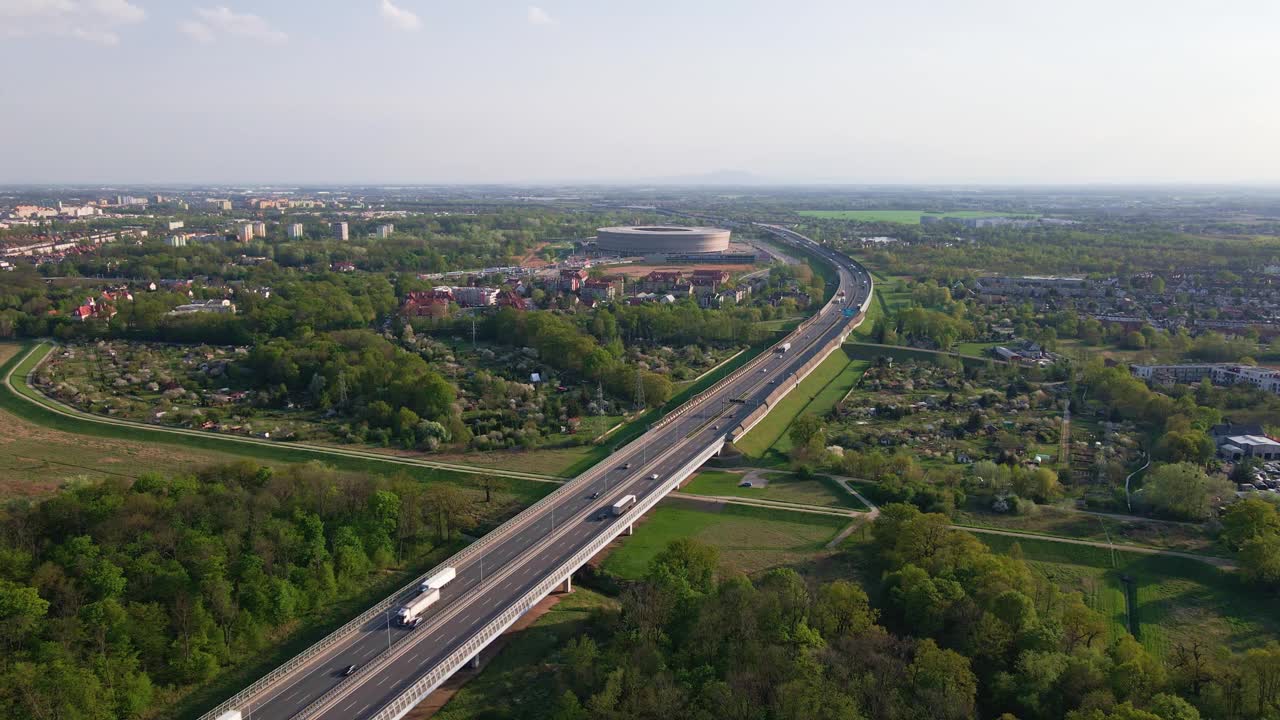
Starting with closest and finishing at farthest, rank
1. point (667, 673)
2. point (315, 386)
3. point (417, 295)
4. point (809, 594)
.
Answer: point (667, 673), point (809, 594), point (315, 386), point (417, 295)

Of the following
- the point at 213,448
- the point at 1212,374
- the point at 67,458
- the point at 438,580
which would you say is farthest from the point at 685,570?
the point at 1212,374

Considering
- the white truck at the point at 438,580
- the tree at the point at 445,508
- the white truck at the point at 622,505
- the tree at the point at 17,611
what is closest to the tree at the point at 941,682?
the white truck at the point at 622,505

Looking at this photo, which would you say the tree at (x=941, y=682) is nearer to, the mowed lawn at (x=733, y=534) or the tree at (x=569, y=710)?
the tree at (x=569, y=710)

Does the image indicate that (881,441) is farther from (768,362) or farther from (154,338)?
(154,338)

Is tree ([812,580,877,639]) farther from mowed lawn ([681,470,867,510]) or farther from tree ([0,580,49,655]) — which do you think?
tree ([0,580,49,655])

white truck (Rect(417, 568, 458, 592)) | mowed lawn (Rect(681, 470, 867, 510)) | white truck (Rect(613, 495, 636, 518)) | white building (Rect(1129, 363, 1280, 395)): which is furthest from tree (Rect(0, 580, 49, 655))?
white building (Rect(1129, 363, 1280, 395))

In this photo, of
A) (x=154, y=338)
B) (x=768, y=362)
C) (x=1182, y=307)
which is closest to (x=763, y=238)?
(x=1182, y=307)
